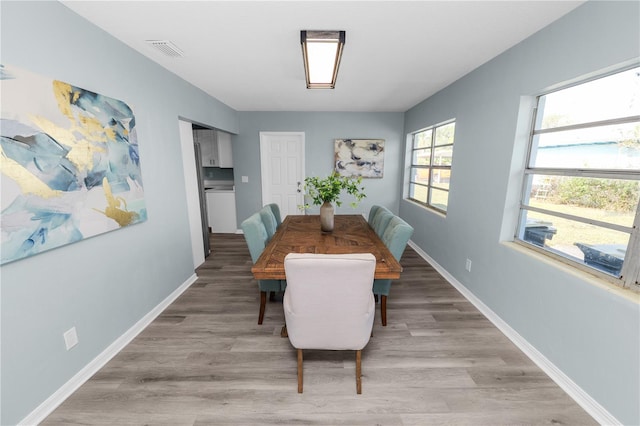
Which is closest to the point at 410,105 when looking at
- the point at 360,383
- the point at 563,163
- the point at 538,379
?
the point at 563,163

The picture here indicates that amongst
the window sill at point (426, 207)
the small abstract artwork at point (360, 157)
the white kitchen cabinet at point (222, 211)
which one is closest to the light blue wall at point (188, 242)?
the window sill at point (426, 207)

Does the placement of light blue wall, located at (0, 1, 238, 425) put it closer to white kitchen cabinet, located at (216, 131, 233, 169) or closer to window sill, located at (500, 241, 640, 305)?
white kitchen cabinet, located at (216, 131, 233, 169)

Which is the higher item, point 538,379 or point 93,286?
point 93,286

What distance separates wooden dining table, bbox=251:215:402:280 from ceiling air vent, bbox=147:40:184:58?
6.07 ft

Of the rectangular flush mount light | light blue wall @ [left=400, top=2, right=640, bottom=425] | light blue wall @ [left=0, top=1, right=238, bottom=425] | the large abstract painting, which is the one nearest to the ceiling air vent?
light blue wall @ [left=0, top=1, right=238, bottom=425]

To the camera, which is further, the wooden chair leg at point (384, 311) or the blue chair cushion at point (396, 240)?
the wooden chair leg at point (384, 311)

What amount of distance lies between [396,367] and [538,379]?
0.95 meters

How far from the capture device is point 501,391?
1504 millimetres

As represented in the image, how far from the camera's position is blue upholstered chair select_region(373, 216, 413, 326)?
1938mm

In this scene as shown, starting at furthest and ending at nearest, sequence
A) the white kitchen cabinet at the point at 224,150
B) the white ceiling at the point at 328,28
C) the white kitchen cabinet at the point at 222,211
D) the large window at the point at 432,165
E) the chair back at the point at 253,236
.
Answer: the white kitchen cabinet at the point at 222,211 < the white kitchen cabinet at the point at 224,150 < the large window at the point at 432,165 < the chair back at the point at 253,236 < the white ceiling at the point at 328,28

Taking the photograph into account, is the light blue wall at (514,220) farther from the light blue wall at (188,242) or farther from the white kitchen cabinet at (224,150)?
the white kitchen cabinet at (224,150)

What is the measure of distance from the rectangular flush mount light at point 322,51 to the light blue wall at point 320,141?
102 inches

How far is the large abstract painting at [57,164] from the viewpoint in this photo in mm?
1179

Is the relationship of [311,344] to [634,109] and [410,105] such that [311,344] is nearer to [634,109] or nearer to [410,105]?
[634,109]
